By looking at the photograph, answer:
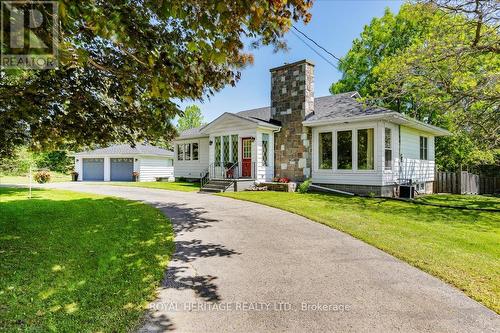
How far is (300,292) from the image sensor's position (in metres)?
3.55

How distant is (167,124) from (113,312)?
13.9ft

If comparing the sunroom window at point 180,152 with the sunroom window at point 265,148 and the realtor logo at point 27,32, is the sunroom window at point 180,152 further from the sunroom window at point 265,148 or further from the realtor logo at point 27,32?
the realtor logo at point 27,32

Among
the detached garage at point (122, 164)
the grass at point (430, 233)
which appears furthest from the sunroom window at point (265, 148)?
the detached garage at point (122, 164)

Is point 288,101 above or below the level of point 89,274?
above

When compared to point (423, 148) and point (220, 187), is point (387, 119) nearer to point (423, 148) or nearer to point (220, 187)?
point (423, 148)

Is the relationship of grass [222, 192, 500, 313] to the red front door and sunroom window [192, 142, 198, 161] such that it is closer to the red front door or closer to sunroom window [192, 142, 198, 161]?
the red front door

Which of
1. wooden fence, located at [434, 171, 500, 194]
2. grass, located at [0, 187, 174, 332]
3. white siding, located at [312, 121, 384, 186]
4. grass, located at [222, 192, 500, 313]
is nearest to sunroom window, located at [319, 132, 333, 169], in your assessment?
white siding, located at [312, 121, 384, 186]

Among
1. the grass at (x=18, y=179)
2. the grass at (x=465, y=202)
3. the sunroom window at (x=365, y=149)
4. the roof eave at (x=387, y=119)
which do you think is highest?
the roof eave at (x=387, y=119)

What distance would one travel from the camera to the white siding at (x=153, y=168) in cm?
2605

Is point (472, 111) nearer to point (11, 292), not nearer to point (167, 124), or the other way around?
point (167, 124)

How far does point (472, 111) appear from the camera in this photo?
43.4 ft

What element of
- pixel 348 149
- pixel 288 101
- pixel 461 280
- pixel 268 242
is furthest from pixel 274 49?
pixel 288 101

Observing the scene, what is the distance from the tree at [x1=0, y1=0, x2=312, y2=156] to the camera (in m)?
3.37

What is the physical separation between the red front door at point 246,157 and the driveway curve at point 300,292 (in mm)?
9522
